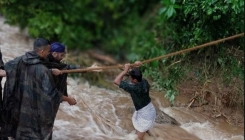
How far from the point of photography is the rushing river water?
602 cm

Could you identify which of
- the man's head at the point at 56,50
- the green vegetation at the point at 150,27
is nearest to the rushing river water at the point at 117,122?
the green vegetation at the point at 150,27

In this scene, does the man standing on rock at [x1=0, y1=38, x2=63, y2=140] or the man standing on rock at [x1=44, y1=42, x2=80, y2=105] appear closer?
the man standing on rock at [x1=0, y1=38, x2=63, y2=140]

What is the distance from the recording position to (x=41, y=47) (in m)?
4.65

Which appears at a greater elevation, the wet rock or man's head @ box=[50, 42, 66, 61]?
man's head @ box=[50, 42, 66, 61]

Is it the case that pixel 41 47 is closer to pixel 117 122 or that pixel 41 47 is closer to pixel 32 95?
pixel 32 95

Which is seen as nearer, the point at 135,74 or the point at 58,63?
the point at 58,63

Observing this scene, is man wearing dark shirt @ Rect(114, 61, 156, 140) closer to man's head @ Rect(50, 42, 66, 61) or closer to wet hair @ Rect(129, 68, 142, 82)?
wet hair @ Rect(129, 68, 142, 82)

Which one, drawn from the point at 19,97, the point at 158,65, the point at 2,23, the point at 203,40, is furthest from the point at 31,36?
A: the point at 19,97

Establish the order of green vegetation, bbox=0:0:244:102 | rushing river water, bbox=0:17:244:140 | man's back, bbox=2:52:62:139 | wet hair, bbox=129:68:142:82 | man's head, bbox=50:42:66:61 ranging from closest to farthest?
man's back, bbox=2:52:62:139 → man's head, bbox=50:42:66:61 → wet hair, bbox=129:68:142:82 → rushing river water, bbox=0:17:244:140 → green vegetation, bbox=0:0:244:102

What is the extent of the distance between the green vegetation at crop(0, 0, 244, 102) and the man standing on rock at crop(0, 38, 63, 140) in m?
2.79

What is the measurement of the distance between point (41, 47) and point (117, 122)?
2.25 metres

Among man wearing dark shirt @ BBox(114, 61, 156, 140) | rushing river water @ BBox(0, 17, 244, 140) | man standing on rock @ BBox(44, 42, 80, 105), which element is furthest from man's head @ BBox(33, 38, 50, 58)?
rushing river water @ BBox(0, 17, 244, 140)

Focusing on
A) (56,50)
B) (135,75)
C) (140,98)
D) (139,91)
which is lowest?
(140,98)

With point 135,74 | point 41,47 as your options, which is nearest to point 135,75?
point 135,74
